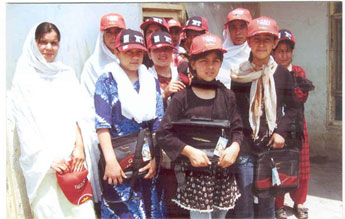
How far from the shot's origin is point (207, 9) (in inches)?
112

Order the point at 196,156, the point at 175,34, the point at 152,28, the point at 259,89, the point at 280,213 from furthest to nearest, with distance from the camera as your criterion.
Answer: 1. the point at 280,213
2. the point at 175,34
3. the point at 152,28
4. the point at 259,89
5. the point at 196,156

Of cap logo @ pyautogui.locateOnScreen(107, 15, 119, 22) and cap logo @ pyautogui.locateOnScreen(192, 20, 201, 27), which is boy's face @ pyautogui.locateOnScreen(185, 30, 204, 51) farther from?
cap logo @ pyautogui.locateOnScreen(107, 15, 119, 22)

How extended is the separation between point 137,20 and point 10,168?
1.54 meters

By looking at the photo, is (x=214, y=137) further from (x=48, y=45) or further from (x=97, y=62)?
(x=48, y=45)

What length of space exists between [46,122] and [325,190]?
2339 millimetres

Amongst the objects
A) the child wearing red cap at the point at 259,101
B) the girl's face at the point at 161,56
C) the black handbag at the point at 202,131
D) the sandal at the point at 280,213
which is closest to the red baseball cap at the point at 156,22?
the girl's face at the point at 161,56

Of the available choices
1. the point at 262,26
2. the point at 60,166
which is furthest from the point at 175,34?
the point at 60,166

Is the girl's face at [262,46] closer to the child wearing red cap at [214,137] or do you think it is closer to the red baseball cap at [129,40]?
the child wearing red cap at [214,137]

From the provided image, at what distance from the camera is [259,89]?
265 cm

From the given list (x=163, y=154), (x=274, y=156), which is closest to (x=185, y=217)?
(x=163, y=154)

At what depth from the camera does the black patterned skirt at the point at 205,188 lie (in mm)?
2471

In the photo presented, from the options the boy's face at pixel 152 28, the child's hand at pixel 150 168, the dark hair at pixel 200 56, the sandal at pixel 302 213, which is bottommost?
the sandal at pixel 302 213

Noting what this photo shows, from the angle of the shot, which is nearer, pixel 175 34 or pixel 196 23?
pixel 196 23

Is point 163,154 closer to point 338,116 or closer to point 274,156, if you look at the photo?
point 274,156
